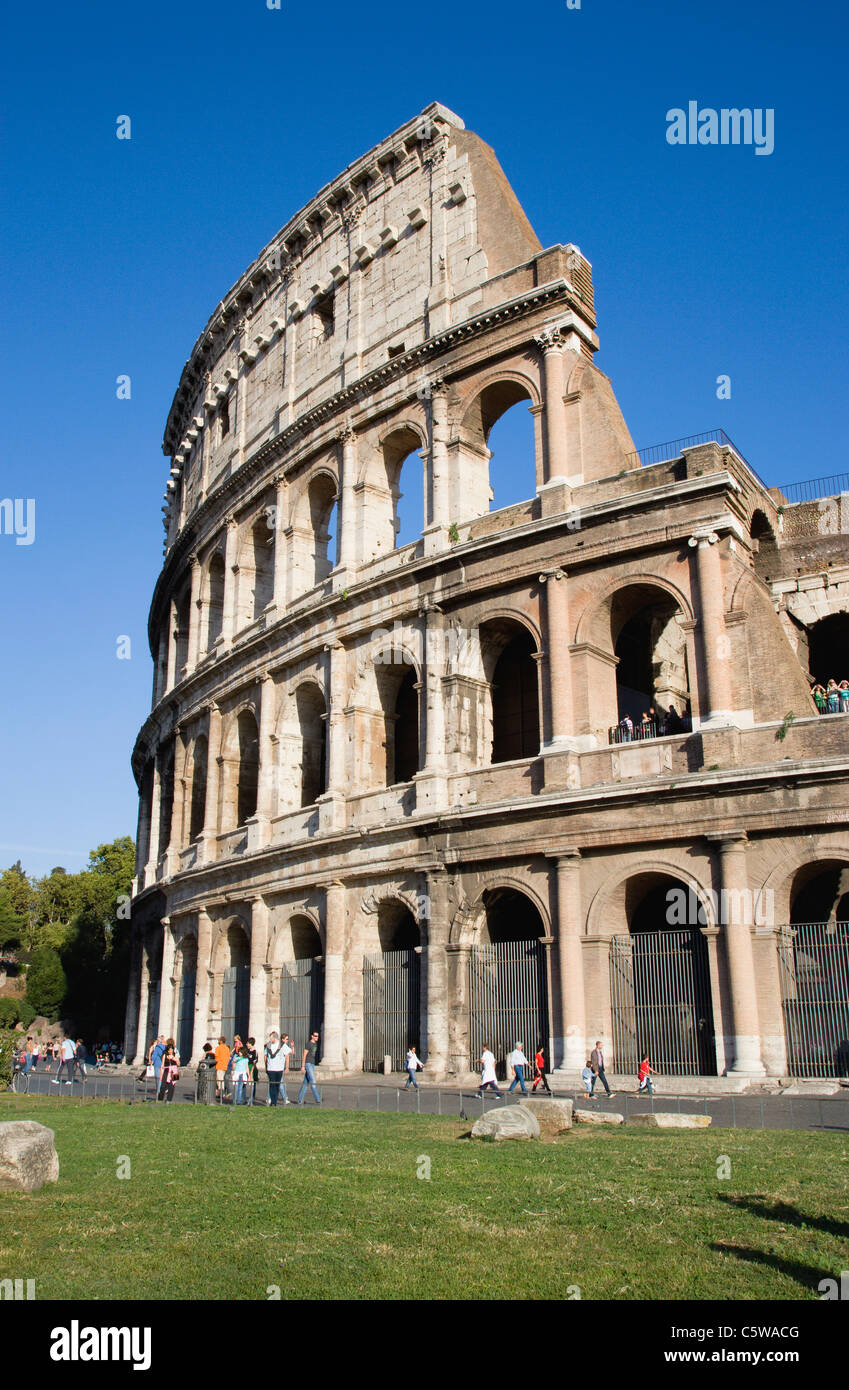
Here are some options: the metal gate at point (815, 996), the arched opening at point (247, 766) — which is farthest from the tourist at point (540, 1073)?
the arched opening at point (247, 766)

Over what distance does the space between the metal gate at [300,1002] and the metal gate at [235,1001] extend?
5.64 ft

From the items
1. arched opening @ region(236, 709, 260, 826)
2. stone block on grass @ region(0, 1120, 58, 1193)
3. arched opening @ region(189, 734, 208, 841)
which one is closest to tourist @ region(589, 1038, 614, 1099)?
stone block on grass @ region(0, 1120, 58, 1193)

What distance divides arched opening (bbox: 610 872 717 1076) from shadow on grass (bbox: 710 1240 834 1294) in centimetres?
1186

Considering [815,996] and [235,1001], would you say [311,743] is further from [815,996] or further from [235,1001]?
[815,996]

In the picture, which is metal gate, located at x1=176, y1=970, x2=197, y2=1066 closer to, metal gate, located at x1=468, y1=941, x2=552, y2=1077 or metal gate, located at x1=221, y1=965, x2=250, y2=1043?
metal gate, located at x1=221, y1=965, x2=250, y2=1043

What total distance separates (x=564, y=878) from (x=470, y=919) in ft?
8.00

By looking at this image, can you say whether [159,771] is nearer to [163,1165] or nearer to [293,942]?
[293,942]

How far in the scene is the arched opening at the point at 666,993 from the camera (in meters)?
18.4

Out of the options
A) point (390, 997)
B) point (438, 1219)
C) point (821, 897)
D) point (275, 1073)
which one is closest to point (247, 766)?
point (390, 997)

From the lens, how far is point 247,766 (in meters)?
30.7

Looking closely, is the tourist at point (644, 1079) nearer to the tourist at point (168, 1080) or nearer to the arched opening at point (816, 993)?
the arched opening at point (816, 993)

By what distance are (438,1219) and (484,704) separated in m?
15.9

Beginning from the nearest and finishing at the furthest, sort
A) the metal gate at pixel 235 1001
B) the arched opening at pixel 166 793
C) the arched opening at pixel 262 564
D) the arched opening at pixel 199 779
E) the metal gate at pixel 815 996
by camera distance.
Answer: the metal gate at pixel 815 996 < the metal gate at pixel 235 1001 < the arched opening at pixel 262 564 < the arched opening at pixel 199 779 < the arched opening at pixel 166 793
